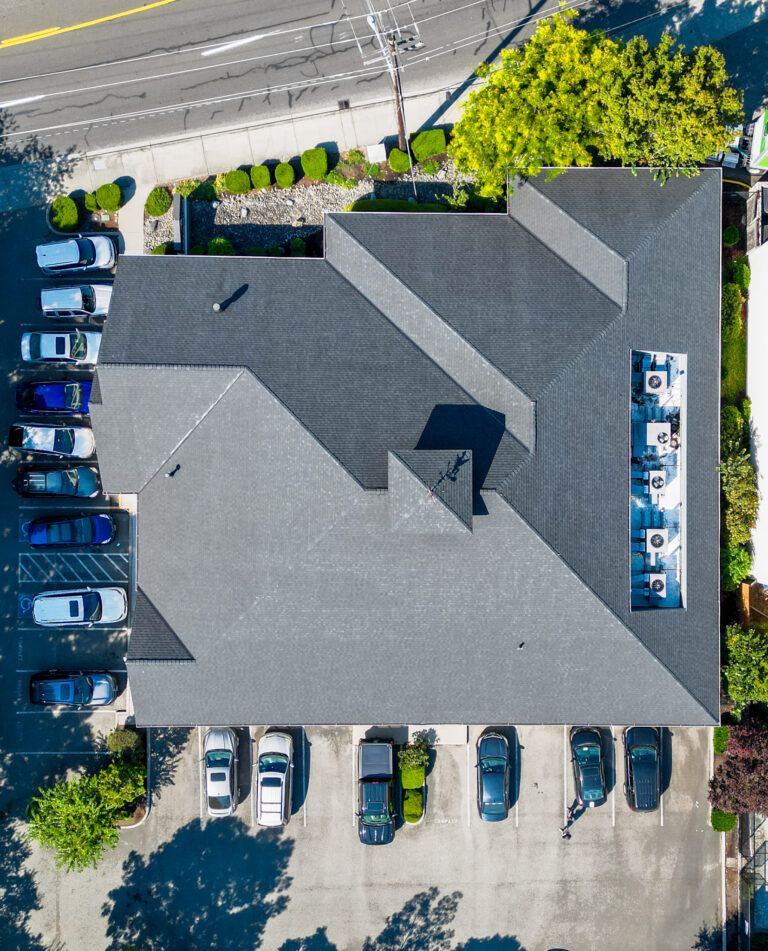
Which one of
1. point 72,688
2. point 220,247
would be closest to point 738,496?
point 220,247

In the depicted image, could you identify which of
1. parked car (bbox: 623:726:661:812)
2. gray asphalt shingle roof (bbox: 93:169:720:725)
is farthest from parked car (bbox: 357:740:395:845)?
parked car (bbox: 623:726:661:812)

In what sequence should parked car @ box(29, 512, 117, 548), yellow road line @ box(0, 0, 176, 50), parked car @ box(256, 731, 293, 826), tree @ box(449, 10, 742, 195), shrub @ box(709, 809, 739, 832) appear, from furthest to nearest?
yellow road line @ box(0, 0, 176, 50) < shrub @ box(709, 809, 739, 832) < parked car @ box(29, 512, 117, 548) < parked car @ box(256, 731, 293, 826) < tree @ box(449, 10, 742, 195)

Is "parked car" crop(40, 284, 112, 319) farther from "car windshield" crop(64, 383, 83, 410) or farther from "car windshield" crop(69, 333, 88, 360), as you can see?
"car windshield" crop(64, 383, 83, 410)

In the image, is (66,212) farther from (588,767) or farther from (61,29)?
(588,767)

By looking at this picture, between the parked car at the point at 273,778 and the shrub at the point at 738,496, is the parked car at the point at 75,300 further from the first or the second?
the shrub at the point at 738,496

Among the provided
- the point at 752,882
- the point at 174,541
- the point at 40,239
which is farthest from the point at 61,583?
the point at 752,882

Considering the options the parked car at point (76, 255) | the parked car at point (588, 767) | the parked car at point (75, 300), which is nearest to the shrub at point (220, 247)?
the parked car at point (76, 255)
